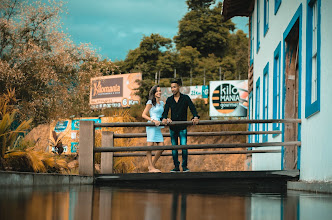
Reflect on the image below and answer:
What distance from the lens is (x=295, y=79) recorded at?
42.3 ft

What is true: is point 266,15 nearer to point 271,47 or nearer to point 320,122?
point 271,47

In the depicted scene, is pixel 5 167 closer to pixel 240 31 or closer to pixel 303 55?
pixel 303 55

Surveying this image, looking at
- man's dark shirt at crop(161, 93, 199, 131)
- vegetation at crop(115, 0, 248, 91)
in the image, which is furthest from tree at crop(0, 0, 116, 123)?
vegetation at crop(115, 0, 248, 91)

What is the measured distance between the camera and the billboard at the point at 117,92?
2239 inches

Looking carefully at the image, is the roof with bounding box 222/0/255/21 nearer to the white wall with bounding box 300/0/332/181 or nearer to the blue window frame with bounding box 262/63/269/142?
the blue window frame with bounding box 262/63/269/142

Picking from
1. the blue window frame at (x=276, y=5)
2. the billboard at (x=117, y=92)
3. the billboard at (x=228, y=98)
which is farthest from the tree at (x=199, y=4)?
the blue window frame at (x=276, y=5)

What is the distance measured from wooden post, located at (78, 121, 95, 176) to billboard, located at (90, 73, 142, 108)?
45092 millimetres

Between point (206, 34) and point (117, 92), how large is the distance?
534 inches

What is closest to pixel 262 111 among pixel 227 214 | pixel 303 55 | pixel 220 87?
pixel 303 55

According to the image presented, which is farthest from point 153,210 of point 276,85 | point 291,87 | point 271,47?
point 271,47

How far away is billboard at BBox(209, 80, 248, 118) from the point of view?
47.7m

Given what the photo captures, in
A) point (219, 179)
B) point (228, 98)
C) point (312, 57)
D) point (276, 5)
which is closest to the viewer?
point (312, 57)

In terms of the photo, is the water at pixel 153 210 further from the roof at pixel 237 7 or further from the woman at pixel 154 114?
the roof at pixel 237 7

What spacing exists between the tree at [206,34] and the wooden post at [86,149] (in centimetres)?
5512
